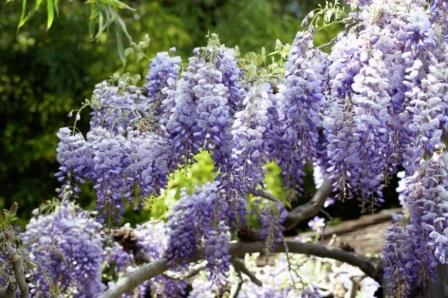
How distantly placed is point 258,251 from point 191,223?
303 mm

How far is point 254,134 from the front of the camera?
3242 mm

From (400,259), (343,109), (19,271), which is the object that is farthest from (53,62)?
(343,109)

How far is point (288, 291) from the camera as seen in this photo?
446cm

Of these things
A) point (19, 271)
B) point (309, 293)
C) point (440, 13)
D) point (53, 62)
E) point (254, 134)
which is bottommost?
point (19, 271)

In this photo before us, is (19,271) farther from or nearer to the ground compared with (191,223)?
nearer to the ground

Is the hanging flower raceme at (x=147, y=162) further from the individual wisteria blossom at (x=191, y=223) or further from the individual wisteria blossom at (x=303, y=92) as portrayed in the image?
the individual wisteria blossom at (x=191, y=223)

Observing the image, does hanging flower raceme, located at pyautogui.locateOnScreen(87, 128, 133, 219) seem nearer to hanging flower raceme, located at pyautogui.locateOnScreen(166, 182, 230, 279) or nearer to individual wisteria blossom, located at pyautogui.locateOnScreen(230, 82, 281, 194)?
individual wisteria blossom, located at pyautogui.locateOnScreen(230, 82, 281, 194)

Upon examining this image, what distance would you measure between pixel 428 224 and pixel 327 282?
2448 mm

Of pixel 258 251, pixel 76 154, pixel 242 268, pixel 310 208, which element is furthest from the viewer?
pixel 242 268

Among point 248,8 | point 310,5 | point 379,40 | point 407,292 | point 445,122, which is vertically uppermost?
point 310,5

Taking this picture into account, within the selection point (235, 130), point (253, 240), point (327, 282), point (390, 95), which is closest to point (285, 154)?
point (235, 130)

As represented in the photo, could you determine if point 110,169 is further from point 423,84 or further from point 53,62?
point 53,62

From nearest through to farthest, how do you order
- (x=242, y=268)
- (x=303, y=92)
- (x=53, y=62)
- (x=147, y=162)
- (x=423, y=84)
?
(x=423, y=84) < (x=303, y=92) < (x=147, y=162) < (x=242, y=268) < (x=53, y=62)

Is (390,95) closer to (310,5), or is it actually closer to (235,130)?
(235,130)
